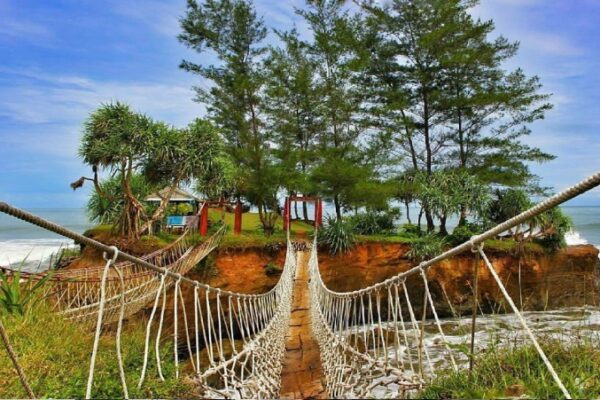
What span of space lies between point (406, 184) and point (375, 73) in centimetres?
373

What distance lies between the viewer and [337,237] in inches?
392

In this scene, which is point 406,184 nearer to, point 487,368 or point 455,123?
point 455,123

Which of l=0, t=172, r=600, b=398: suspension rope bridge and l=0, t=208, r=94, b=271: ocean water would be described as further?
l=0, t=208, r=94, b=271: ocean water

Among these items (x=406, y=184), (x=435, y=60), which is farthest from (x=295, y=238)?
(x=435, y=60)

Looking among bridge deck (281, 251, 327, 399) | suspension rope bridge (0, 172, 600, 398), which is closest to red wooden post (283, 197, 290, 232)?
suspension rope bridge (0, 172, 600, 398)

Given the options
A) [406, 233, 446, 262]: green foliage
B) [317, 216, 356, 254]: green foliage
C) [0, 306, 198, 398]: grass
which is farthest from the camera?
[317, 216, 356, 254]: green foliage

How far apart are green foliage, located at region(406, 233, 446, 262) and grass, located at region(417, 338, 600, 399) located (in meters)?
7.71

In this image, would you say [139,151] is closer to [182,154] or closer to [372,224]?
[182,154]

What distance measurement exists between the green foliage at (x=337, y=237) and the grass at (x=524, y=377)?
25.2 feet

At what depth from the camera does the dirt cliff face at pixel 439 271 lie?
904 centimetres

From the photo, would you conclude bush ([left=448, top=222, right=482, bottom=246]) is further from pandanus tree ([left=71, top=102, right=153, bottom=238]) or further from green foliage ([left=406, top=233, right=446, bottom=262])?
pandanus tree ([left=71, top=102, right=153, bottom=238])

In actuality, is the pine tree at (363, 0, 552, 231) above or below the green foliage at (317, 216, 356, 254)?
above

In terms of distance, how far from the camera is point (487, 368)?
5.96ft

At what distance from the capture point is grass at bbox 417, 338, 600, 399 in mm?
1460
